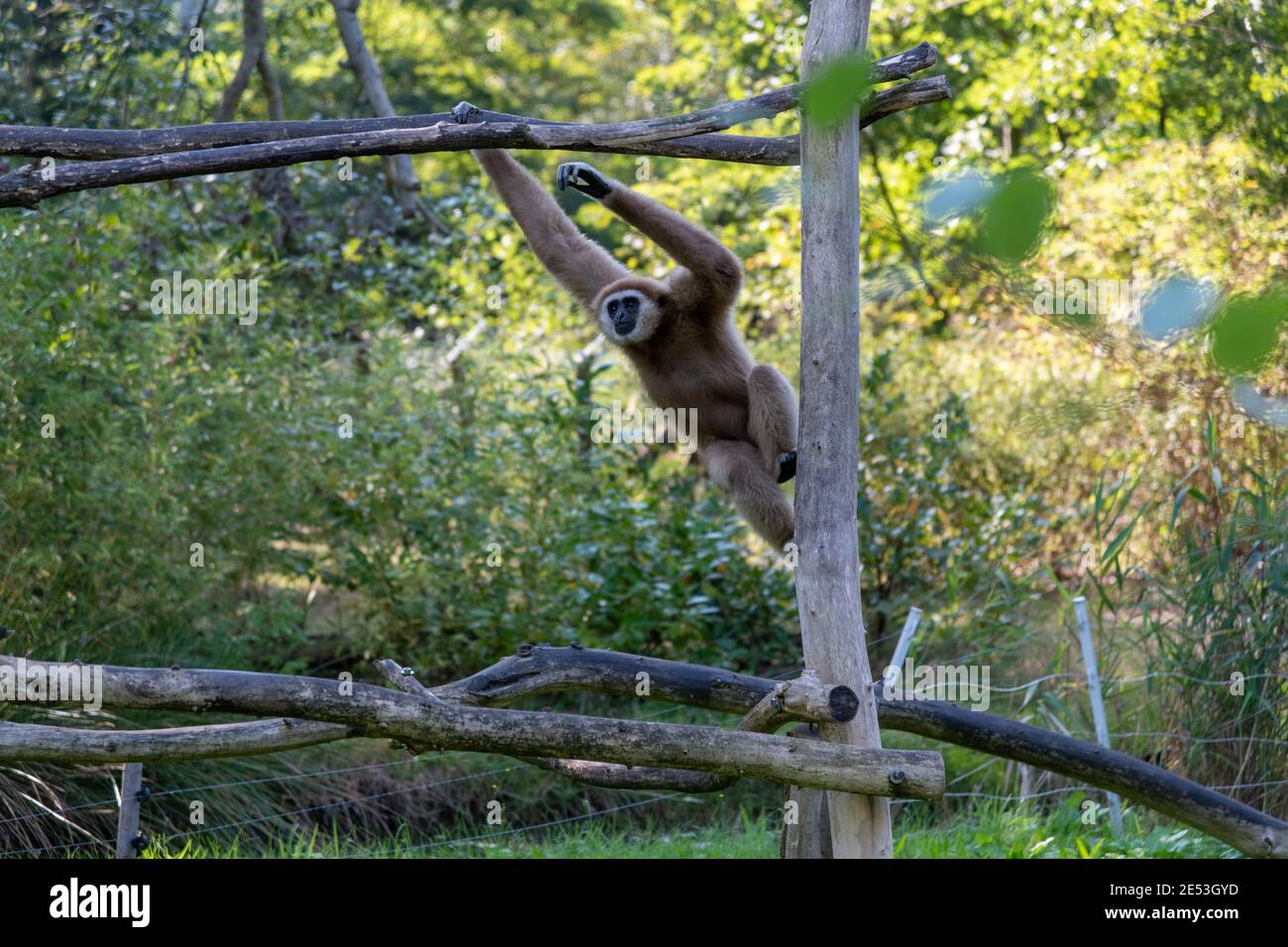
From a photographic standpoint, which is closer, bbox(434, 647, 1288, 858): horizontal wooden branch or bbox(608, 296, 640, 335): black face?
bbox(434, 647, 1288, 858): horizontal wooden branch

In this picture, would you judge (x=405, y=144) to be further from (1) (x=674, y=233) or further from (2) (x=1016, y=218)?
(2) (x=1016, y=218)

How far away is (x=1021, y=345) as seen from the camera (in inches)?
417

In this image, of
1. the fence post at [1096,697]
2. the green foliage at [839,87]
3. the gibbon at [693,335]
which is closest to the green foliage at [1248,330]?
the green foliage at [839,87]

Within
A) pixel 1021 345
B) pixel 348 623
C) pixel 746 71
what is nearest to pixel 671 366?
pixel 348 623

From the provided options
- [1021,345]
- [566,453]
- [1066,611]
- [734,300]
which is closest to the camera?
[734,300]

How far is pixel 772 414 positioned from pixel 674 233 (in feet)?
2.97

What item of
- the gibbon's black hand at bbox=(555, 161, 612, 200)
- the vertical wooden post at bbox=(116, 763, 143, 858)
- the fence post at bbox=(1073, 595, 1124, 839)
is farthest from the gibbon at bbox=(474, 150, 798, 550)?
the vertical wooden post at bbox=(116, 763, 143, 858)

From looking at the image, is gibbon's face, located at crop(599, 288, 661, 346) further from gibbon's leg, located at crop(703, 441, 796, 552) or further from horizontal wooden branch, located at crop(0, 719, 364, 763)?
horizontal wooden branch, located at crop(0, 719, 364, 763)

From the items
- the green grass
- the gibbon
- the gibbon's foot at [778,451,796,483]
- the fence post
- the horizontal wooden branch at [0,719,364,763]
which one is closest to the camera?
the horizontal wooden branch at [0,719,364,763]

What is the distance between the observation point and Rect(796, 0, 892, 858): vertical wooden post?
12.4 ft

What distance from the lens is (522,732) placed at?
347 centimetres
